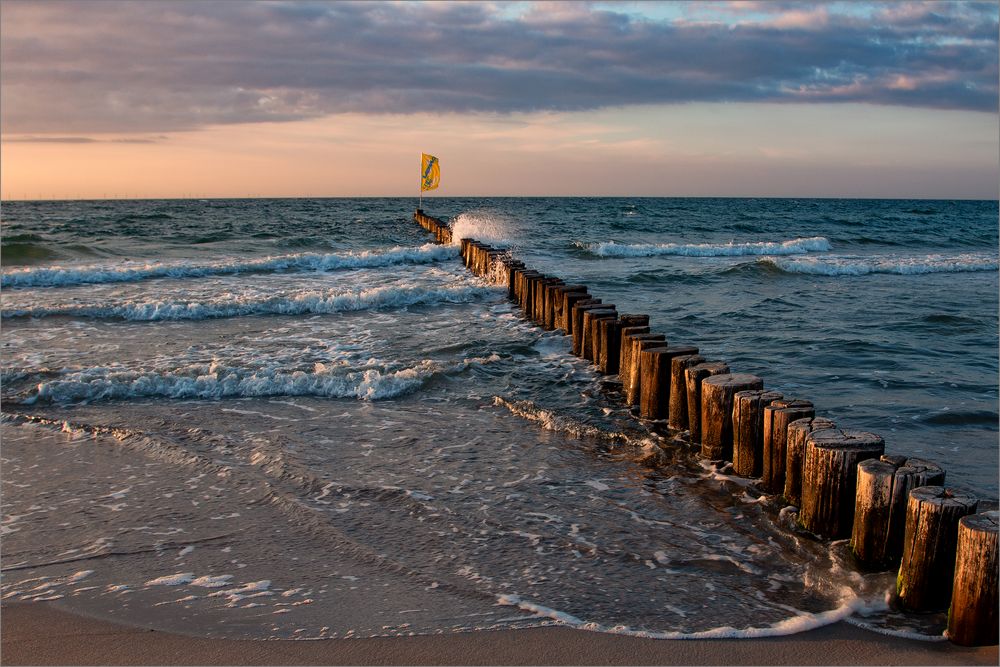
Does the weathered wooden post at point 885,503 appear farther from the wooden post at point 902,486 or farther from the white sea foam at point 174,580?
the white sea foam at point 174,580

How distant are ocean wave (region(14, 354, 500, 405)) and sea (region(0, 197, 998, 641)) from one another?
3 cm

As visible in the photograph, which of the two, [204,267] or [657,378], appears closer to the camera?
[657,378]

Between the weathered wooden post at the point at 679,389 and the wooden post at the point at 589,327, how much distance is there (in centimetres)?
223

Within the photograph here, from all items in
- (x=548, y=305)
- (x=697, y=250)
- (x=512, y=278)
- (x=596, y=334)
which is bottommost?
(x=596, y=334)

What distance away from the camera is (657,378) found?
22.5 feet

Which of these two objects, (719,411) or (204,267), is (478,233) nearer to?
(204,267)

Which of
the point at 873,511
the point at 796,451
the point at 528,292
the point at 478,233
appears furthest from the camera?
the point at 478,233

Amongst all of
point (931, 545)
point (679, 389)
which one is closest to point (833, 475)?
point (931, 545)

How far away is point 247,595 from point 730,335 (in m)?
8.41

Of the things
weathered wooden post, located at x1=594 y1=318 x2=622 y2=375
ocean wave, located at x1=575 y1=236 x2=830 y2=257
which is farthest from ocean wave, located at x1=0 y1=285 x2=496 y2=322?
ocean wave, located at x1=575 y1=236 x2=830 y2=257

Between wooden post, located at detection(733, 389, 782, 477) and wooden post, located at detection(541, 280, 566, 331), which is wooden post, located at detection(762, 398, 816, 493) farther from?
wooden post, located at detection(541, 280, 566, 331)

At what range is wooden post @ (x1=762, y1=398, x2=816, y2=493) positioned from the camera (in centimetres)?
508

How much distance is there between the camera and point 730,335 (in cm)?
1109

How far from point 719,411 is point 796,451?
94 centimetres
